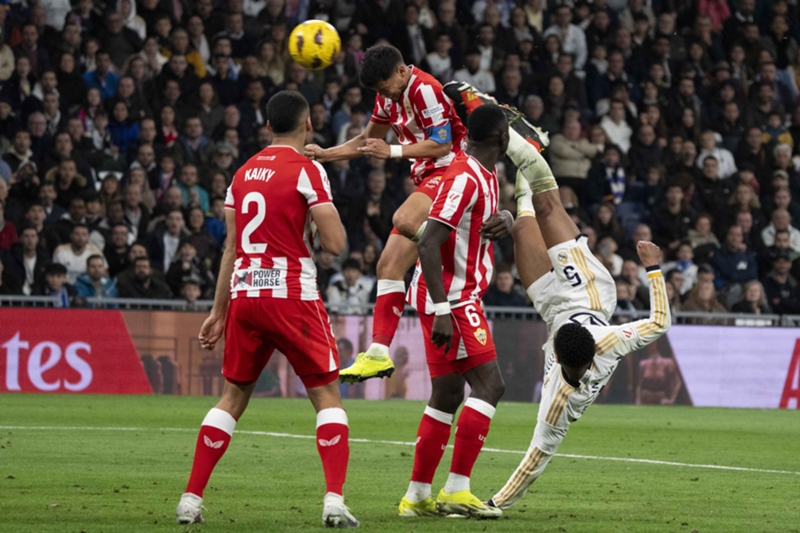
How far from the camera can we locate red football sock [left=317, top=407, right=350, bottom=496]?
21.0ft

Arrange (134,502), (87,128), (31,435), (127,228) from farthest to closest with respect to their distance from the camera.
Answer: (87,128) < (127,228) < (31,435) < (134,502)

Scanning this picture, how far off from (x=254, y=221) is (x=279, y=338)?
2.09 feet

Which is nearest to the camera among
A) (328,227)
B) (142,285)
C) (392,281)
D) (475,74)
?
(328,227)

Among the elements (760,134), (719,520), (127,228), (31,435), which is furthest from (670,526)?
(760,134)

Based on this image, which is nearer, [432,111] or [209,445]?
[209,445]

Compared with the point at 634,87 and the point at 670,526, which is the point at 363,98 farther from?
the point at 670,526

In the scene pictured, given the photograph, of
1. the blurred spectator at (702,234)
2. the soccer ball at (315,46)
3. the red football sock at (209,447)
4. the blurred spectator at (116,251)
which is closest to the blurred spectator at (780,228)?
the blurred spectator at (702,234)

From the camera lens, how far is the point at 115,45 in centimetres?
1914

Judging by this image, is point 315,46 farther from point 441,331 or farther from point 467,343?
point 441,331

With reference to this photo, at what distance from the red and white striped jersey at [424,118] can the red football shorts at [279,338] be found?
2311 millimetres

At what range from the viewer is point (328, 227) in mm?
6391

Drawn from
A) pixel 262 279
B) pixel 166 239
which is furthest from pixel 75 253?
pixel 262 279

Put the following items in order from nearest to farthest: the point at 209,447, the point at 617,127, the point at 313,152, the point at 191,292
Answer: the point at 209,447
the point at 313,152
the point at 191,292
the point at 617,127

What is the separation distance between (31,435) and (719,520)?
679 cm
